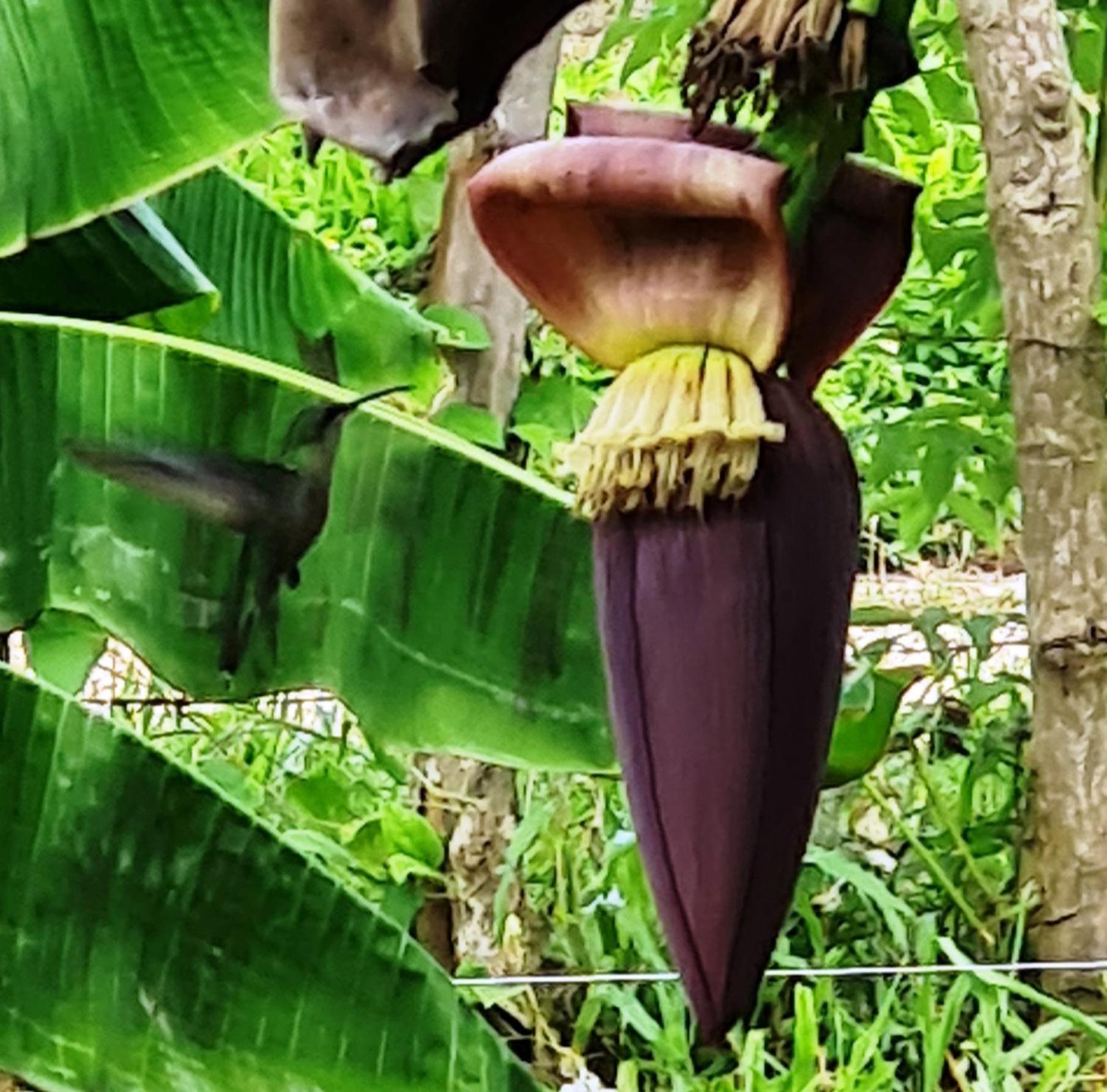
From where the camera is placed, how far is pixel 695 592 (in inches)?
10.3

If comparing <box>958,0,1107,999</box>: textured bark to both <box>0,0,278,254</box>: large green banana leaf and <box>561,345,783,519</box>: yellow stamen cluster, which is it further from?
<box>561,345,783,519</box>: yellow stamen cluster

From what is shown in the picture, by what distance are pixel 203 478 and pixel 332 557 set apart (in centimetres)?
7

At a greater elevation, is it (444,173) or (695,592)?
(444,173)

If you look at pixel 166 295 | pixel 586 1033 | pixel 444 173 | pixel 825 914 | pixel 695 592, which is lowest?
pixel 586 1033

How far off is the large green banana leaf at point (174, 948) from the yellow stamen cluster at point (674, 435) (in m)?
0.45

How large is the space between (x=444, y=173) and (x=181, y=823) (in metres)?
0.65

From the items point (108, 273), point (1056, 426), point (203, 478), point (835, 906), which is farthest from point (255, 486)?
point (835, 906)

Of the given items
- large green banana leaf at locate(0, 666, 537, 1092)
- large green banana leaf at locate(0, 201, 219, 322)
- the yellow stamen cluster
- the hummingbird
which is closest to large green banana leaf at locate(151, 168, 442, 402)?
large green banana leaf at locate(0, 201, 219, 322)

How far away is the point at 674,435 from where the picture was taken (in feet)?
0.86

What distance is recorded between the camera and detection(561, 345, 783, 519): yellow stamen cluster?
0.85 ft

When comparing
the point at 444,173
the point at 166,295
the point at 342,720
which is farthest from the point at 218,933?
the point at 342,720

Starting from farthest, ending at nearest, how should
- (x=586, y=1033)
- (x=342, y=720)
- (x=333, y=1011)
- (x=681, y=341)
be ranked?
(x=342, y=720), (x=586, y=1033), (x=333, y=1011), (x=681, y=341)

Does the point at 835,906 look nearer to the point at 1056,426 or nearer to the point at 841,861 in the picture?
the point at 841,861

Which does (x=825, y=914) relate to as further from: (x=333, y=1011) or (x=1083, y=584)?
(x=333, y=1011)
